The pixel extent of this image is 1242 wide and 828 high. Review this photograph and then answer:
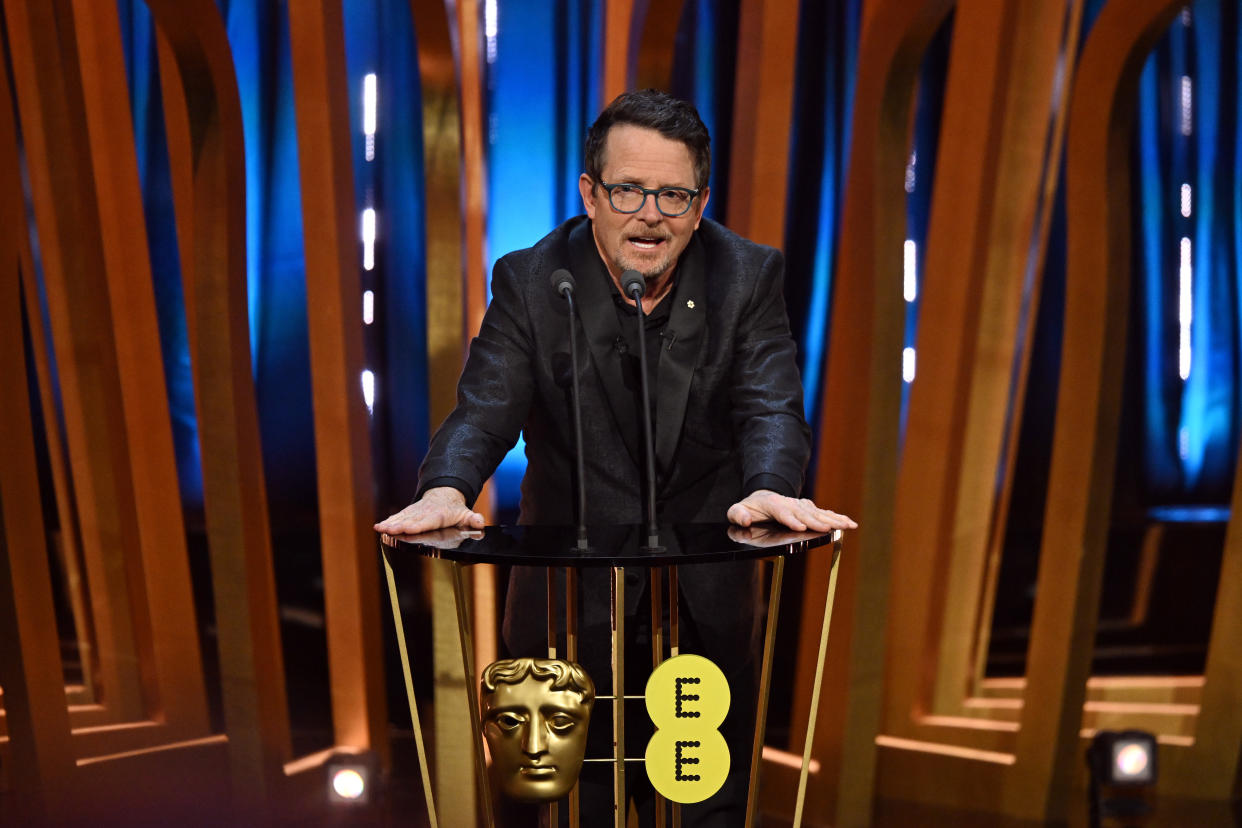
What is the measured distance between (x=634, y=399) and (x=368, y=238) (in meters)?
2.09

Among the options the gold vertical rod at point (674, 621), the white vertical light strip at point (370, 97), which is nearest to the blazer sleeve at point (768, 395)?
the gold vertical rod at point (674, 621)

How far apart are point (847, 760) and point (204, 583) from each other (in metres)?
2.65

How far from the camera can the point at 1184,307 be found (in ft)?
13.6

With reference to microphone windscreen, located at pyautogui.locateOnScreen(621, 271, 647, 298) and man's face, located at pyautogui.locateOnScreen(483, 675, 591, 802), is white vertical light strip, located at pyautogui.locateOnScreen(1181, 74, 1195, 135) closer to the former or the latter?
microphone windscreen, located at pyautogui.locateOnScreen(621, 271, 647, 298)

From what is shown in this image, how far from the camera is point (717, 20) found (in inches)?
149

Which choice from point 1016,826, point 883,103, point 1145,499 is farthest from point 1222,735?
point 883,103

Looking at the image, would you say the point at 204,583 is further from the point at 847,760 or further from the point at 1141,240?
the point at 1141,240

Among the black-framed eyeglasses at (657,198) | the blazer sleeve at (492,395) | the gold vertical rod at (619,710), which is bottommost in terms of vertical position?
the gold vertical rod at (619,710)

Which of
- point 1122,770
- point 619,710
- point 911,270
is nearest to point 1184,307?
point 911,270

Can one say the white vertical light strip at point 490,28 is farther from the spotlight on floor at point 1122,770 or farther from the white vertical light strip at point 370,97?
the spotlight on floor at point 1122,770

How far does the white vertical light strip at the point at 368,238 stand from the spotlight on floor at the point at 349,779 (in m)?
1.59

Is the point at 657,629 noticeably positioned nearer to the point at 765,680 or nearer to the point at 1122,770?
the point at 765,680

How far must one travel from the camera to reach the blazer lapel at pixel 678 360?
6.28ft

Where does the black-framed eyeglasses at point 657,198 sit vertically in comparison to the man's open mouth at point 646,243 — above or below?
above
